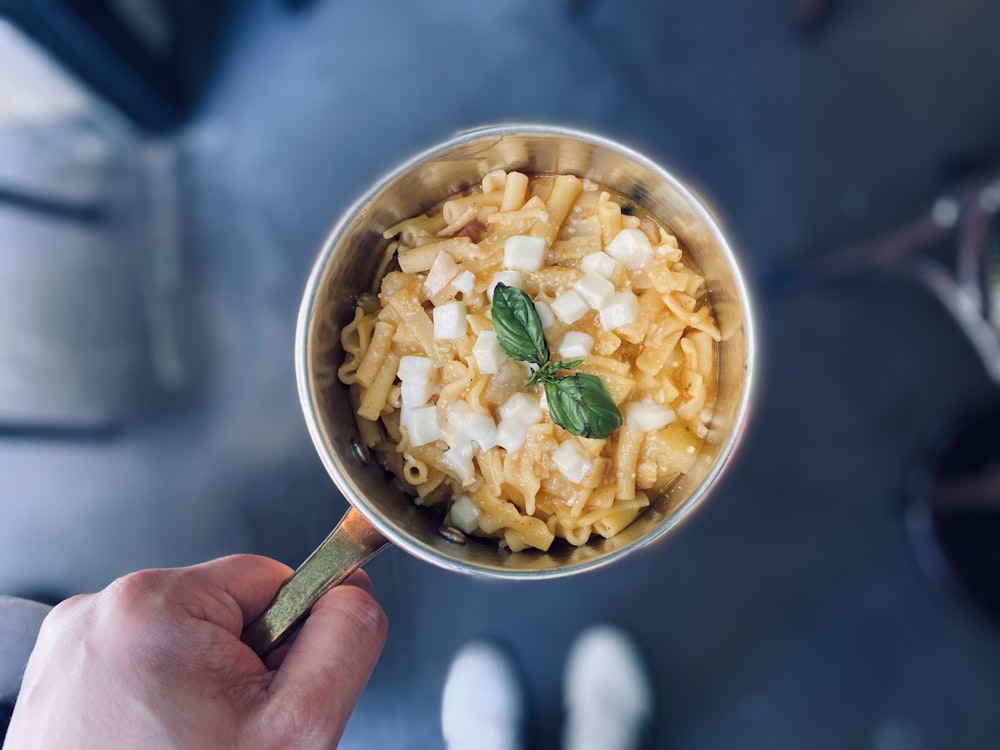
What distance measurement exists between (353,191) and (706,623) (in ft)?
5.35

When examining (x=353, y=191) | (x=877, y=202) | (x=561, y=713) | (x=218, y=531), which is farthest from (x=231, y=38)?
→ (x=561, y=713)

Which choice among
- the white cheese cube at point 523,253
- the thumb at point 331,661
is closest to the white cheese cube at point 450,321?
the white cheese cube at point 523,253

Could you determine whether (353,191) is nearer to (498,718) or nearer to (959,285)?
(498,718)

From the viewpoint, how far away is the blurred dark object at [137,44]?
73.2 inches

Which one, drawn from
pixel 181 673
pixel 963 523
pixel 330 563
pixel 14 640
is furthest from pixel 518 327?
pixel 963 523

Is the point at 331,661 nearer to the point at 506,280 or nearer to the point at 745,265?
the point at 506,280

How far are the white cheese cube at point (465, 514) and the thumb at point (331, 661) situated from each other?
0.61 ft

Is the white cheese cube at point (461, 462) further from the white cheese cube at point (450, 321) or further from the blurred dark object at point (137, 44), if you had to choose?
the blurred dark object at point (137, 44)

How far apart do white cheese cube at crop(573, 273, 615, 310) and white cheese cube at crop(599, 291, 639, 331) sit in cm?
1

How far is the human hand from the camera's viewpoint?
102 cm

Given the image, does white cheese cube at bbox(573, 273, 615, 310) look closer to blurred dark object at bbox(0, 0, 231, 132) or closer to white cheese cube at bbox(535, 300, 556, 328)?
white cheese cube at bbox(535, 300, 556, 328)

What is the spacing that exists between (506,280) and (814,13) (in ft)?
5.74

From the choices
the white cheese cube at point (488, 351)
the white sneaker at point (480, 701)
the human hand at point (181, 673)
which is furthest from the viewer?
the white sneaker at point (480, 701)

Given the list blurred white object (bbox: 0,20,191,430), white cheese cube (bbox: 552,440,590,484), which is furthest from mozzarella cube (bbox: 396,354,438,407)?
blurred white object (bbox: 0,20,191,430)
